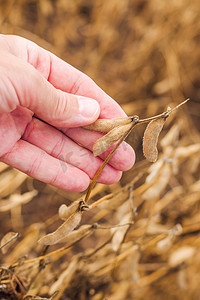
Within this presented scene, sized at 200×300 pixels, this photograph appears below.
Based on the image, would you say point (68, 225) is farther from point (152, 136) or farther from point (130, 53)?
point (130, 53)

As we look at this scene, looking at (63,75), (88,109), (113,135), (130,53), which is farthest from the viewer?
(130,53)

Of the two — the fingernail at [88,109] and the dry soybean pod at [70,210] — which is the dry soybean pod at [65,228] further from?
the fingernail at [88,109]

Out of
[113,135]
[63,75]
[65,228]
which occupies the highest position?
[63,75]

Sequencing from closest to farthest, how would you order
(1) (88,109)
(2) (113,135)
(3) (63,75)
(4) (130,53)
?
(2) (113,135) < (1) (88,109) < (3) (63,75) < (4) (130,53)

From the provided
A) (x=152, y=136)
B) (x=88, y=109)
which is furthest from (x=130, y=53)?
(x=152, y=136)

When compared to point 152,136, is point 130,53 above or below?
above

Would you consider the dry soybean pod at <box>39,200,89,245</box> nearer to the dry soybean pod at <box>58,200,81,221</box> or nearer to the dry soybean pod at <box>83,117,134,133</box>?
the dry soybean pod at <box>58,200,81,221</box>

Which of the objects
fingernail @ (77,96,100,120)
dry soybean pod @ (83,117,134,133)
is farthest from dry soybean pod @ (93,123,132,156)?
fingernail @ (77,96,100,120)
